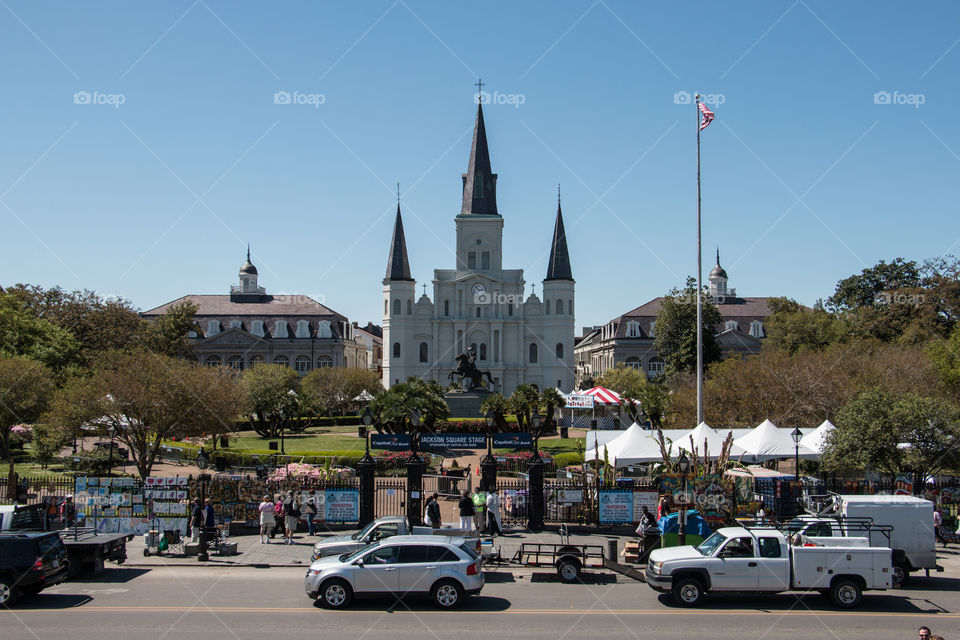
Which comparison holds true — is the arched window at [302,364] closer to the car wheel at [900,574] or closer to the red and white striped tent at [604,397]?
the red and white striped tent at [604,397]

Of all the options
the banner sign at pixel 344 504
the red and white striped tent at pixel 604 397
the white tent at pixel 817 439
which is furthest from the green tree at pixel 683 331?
the banner sign at pixel 344 504

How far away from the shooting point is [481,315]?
91.9m

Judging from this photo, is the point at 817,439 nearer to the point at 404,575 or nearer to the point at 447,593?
the point at 447,593

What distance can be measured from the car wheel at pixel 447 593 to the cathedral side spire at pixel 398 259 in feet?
256

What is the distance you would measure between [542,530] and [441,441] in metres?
5.28

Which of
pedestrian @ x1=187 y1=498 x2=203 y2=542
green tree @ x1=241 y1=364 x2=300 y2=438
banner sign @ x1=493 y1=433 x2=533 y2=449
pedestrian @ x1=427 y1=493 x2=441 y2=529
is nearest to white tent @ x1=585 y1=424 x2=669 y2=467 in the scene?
banner sign @ x1=493 y1=433 x2=533 y2=449

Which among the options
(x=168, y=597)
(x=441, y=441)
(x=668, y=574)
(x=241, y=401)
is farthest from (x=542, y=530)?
(x=241, y=401)

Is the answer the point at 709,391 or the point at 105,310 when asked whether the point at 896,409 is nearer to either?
the point at 709,391

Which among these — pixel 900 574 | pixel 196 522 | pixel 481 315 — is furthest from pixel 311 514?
pixel 481 315

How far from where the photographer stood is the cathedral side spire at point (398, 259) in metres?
91.1

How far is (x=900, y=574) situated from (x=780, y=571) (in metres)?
3.33
